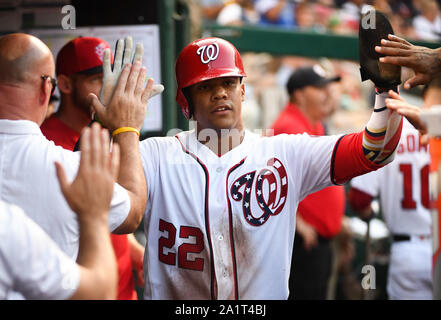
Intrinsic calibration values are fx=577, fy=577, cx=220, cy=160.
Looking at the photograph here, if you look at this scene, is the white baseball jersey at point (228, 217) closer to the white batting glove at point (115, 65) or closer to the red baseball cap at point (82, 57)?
the white batting glove at point (115, 65)

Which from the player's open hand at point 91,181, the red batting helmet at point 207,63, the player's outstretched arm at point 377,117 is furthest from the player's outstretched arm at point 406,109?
the player's open hand at point 91,181

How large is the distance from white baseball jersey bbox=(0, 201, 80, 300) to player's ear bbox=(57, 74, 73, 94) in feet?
5.89

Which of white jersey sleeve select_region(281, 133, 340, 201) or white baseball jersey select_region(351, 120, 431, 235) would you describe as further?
white baseball jersey select_region(351, 120, 431, 235)

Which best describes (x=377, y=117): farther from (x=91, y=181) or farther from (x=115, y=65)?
(x=91, y=181)

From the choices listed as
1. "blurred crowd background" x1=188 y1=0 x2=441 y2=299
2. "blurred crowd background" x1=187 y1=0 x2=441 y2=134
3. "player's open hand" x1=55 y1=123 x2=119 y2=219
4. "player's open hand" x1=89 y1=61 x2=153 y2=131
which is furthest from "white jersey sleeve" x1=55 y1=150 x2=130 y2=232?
"blurred crowd background" x1=187 y1=0 x2=441 y2=134

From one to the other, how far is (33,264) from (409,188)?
3102 millimetres

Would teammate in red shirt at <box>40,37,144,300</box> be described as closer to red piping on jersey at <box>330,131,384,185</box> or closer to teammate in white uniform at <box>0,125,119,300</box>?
red piping on jersey at <box>330,131,384,185</box>

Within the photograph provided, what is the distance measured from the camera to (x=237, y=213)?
2.44 metres

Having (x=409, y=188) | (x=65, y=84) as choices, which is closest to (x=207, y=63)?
(x=65, y=84)

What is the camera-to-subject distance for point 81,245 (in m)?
1.59

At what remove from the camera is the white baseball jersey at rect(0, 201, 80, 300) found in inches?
59.8

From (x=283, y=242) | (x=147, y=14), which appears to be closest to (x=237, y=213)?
(x=283, y=242)

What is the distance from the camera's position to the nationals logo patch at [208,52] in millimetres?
2563
